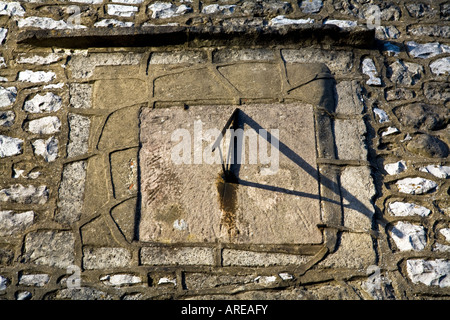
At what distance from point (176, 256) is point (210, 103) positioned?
100 centimetres

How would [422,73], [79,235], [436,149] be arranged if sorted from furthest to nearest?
1. [422,73]
2. [436,149]
3. [79,235]

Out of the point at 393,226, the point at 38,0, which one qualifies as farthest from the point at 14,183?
the point at 393,226

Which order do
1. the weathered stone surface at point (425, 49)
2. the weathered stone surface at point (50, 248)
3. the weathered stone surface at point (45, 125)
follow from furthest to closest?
the weathered stone surface at point (425, 49) < the weathered stone surface at point (45, 125) < the weathered stone surface at point (50, 248)

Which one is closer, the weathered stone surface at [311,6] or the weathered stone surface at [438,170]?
the weathered stone surface at [438,170]

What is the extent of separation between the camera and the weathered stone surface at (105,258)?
2773 mm

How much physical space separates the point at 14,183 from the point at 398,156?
7.47 feet

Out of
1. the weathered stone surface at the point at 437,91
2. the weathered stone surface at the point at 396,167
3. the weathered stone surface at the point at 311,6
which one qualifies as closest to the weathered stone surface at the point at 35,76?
the weathered stone surface at the point at 311,6

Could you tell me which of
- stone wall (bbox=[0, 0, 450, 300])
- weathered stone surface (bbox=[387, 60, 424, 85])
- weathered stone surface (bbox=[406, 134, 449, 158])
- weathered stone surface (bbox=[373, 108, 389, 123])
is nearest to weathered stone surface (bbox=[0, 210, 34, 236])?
stone wall (bbox=[0, 0, 450, 300])

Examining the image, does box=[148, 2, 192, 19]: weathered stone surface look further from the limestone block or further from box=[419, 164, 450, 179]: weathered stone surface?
box=[419, 164, 450, 179]: weathered stone surface

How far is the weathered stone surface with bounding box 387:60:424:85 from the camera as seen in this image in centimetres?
338

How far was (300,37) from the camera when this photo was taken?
347 centimetres

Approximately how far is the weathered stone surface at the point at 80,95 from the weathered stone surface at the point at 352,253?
1752 mm

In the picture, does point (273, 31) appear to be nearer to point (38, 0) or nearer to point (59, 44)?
point (59, 44)

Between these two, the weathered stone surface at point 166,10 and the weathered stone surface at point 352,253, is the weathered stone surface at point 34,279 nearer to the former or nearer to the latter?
the weathered stone surface at point 352,253
